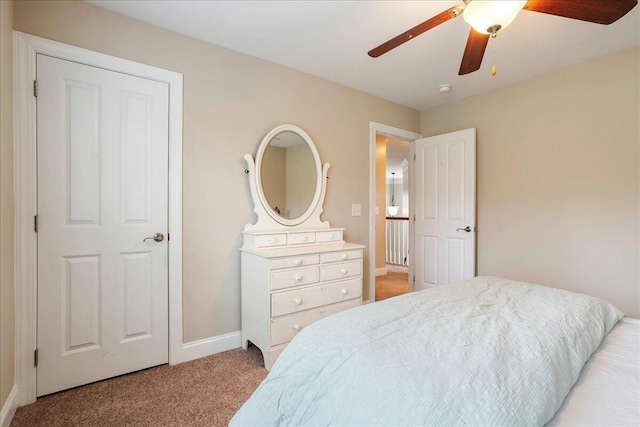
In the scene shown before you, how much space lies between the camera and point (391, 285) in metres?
4.61

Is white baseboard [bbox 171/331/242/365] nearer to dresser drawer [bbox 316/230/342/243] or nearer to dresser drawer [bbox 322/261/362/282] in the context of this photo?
dresser drawer [bbox 322/261/362/282]

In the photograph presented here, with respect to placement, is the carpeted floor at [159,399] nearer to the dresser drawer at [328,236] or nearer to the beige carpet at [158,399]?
the beige carpet at [158,399]

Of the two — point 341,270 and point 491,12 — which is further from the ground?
point 491,12

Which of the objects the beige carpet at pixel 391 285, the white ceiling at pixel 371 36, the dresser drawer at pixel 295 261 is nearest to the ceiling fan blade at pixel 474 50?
the white ceiling at pixel 371 36

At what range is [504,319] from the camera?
1200 mm

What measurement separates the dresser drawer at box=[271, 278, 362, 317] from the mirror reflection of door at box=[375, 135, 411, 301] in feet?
4.97

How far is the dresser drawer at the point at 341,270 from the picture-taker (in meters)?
2.39

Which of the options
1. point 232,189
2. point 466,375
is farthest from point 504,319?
point 232,189

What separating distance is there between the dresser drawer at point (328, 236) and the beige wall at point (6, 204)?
6.58 feet

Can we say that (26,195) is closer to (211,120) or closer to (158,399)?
(211,120)

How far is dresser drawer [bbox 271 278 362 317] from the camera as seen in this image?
2.13 meters

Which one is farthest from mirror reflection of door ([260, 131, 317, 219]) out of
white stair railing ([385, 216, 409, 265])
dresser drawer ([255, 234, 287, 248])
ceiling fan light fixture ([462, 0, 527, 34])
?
white stair railing ([385, 216, 409, 265])

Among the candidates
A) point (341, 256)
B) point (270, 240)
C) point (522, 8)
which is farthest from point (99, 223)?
point (522, 8)

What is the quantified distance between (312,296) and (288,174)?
3.65 feet
